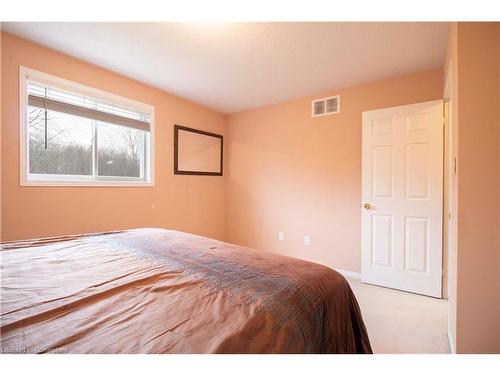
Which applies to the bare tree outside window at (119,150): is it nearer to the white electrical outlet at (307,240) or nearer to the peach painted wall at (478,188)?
the white electrical outlet at (307,240)

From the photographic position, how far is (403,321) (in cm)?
196

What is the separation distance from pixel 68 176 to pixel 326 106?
10.1 feet

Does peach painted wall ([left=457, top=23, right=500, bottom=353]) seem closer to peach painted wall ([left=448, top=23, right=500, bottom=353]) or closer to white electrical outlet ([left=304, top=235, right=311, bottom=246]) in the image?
peach painted wall ([left=448, top=23, right=500, bottom=353])

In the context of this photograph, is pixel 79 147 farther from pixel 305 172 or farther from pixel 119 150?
pixel 305 172

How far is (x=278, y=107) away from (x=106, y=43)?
2.27 metres

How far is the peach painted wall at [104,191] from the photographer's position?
202 centimetres

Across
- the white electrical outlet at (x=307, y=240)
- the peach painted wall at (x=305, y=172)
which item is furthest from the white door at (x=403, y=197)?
the white electrical outlet at (x=307, y=240)

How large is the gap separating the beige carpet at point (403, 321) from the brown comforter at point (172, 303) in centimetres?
78

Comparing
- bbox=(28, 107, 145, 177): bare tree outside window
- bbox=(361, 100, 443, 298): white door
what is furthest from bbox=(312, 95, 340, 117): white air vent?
bbox=(28, 107, 145, 177): bare tree outside window

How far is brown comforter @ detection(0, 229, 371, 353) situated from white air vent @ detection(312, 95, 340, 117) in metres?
2.45

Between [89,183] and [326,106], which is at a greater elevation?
[326,106]

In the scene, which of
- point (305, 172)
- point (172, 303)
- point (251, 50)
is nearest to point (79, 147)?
point (251, 50)

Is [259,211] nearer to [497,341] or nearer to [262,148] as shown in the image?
[262,148]

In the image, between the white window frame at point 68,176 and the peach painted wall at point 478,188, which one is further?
the white window frame at point 68,176
